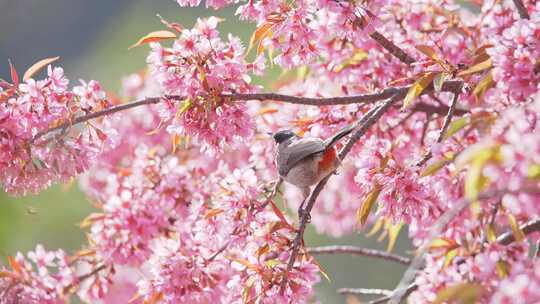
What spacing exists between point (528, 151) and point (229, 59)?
2.56ft

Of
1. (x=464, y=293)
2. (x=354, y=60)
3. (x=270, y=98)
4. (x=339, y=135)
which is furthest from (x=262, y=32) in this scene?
(x=464, y=293)

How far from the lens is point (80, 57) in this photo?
27.9ft

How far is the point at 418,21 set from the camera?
2037mm

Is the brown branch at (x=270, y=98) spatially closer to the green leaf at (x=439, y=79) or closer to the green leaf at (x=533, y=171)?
the green leaf at (x=439, y=79)

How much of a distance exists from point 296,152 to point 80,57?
287 inches

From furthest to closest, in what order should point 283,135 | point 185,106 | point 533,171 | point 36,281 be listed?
point 36,281
point 283,135
point 185,106
point 533,171

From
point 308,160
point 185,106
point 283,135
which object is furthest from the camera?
point 283,135

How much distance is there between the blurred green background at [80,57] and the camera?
488 cm

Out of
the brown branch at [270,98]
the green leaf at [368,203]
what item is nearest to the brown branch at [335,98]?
the brown branch at [270,98]

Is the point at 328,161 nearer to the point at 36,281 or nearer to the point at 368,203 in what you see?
the point at 368,203

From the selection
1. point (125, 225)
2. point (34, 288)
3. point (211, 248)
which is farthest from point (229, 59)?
point (34, 288)

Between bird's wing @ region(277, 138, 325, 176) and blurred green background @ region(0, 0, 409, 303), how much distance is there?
110 inches

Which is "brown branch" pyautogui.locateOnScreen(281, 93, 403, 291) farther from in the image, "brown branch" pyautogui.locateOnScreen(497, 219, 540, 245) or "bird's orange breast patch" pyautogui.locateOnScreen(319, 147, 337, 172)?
"brown branch" pyautogui.locateOnScreen(497, 219, 540, 245)

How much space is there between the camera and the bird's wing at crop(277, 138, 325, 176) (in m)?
1.64
